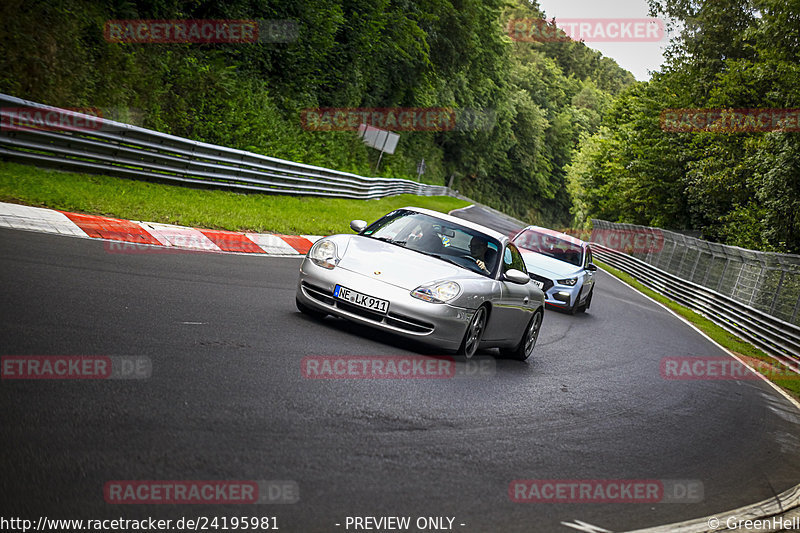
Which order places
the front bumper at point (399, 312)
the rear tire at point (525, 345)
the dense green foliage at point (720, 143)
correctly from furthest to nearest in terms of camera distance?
1. the dense green foliage at point (720, 143)
2. the rear tire at point (525, 345)
3. the front bumper at point (399, 312)

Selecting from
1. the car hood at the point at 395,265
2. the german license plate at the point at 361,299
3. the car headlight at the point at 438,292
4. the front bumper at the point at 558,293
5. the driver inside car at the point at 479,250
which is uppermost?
the driver inside car at the point at 479,250

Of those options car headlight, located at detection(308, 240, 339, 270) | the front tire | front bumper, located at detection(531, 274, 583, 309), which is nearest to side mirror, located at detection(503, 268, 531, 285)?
the front tire

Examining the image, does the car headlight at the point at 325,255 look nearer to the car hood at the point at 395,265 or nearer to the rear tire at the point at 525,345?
the car hood at the point at 395,265

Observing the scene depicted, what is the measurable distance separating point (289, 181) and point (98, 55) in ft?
21.8

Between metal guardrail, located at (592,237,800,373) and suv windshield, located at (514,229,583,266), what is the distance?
4.47 meters

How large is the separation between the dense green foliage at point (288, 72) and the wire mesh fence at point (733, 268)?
47.4 ft

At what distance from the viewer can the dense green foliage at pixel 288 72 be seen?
17609mm

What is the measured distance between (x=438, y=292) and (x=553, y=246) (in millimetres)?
9464

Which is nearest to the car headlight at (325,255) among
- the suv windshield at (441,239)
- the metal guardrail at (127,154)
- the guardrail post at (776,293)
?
the suv windshield at (441,239)

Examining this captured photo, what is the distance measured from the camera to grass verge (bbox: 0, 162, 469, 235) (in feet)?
38.9

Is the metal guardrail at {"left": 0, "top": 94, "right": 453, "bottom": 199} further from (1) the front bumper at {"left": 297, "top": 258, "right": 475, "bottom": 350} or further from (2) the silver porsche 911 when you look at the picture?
(1) the front bumper at {"left": 297, "top": 258, "right": 475, "bottom": 350}

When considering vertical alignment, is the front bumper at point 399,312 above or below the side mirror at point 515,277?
below

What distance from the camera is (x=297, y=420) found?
5012mm

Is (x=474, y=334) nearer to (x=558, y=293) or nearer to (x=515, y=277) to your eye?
(x=515, y=277)
